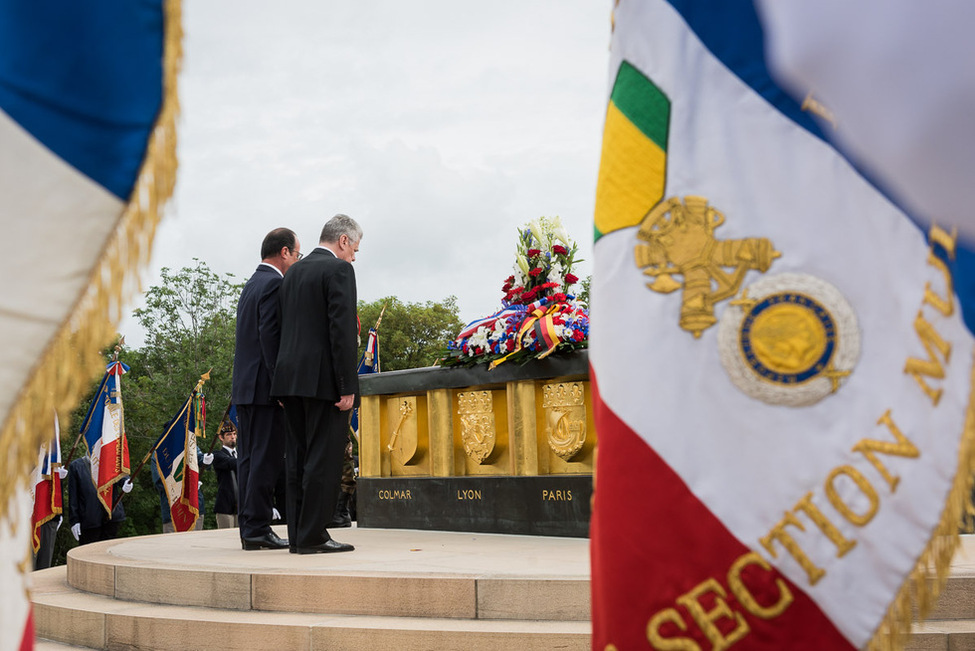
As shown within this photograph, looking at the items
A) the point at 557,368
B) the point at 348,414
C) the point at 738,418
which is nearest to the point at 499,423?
the point at 557,368

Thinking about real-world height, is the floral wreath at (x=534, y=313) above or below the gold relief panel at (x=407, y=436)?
above

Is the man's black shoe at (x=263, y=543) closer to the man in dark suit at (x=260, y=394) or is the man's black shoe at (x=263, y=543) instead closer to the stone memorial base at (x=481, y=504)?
the man in dark suit at (x=260, y=394)

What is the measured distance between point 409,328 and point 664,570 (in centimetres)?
4312

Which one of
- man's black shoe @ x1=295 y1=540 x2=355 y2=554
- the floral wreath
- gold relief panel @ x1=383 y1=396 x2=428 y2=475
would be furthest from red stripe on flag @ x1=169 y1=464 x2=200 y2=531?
man's black shoe @ x1=295 y1=540 x2=355 y2=554

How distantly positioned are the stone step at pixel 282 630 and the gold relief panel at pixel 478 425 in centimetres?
295

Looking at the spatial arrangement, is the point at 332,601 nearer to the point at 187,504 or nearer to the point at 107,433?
the point at 107,433

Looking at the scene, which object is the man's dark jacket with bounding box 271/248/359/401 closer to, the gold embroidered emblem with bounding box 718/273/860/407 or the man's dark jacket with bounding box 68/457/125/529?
the gold embroidered emblem with bounding box 718/273/860/407

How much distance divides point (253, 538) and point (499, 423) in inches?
84.2

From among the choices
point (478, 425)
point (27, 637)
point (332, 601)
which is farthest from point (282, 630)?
point (478, 425)

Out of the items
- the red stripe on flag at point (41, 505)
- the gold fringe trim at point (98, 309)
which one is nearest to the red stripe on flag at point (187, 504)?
the red stripe on flag at point (41, 505)

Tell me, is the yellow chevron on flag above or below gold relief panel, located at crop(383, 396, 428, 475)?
above

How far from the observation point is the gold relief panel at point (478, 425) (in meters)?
7.32

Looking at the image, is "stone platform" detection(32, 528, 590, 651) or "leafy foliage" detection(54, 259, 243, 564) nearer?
"stone platform" detection(32, 528, 590, 651)

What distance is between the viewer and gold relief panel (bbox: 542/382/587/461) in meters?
6.62
